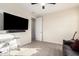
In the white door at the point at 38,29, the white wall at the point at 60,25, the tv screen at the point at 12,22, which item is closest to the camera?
the tv screen at the point at 12,22

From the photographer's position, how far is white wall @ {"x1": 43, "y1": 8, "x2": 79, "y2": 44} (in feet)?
4.79

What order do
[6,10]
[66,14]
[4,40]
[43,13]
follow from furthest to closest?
1. [43,13]
2. [66,14]
3. [6,10]
4. [4,40]

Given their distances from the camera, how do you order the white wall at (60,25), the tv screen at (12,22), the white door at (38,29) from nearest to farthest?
the tv screen at (12,22), the white wall at (60,25), the white door at (38,29)

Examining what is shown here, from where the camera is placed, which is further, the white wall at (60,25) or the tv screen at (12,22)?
the white wall at (60,25)

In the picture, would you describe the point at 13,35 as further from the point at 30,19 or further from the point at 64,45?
the point at 64,45

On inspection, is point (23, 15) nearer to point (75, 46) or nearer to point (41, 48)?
point (41, 48)

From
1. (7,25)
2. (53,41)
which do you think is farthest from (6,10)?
(53,41)

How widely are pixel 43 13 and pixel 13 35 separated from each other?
0.68 m

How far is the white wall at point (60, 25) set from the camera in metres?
1.46

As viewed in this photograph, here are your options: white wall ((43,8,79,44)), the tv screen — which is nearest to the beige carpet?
white wall ((43,8,79,44))

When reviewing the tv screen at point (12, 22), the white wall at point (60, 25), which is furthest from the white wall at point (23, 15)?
the white wall at point (60, 25)

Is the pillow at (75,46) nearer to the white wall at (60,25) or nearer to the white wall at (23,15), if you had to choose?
the white wall at (60,25)

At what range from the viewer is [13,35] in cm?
134

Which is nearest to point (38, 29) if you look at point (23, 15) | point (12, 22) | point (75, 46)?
point (23, 15)
